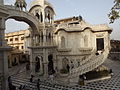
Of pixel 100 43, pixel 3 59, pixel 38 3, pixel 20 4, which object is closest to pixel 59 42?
pixel 38 3

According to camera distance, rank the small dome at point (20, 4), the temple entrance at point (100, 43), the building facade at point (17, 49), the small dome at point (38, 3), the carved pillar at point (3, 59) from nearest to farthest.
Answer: the carved pillar at point (3, 59), the small dome at point (20, 4), the small dome at point (38, 3), the temple entrance at point (100, 43), the building facade at point (17, 49)

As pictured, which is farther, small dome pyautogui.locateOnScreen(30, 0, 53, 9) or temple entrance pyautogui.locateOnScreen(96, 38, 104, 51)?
temple entrance pyautogui.locateOnScreen(96, 38, 104, 51)

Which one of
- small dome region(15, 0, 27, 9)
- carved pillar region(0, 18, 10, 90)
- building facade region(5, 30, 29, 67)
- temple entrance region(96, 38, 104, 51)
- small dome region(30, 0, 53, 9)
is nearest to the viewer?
carved pillar region(0, 18, 10, 90)

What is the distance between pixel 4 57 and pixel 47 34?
11230 millimetres

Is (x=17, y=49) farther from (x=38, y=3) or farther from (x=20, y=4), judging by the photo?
(x=20, y=4)

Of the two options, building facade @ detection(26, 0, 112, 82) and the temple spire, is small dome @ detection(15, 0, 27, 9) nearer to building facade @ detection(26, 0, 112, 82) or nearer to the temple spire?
the temple spire

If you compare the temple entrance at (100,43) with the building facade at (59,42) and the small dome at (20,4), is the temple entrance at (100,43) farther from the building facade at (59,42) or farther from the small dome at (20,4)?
the small dome at (20,4)

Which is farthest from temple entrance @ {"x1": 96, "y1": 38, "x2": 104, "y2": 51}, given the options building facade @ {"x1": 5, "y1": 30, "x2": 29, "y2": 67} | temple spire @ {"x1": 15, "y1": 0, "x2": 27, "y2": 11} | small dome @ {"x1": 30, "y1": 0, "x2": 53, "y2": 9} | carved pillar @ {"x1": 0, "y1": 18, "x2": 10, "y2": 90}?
carved pillar @ {"x1": 0, "y1": 18, "x2": 10, "y2": 90}

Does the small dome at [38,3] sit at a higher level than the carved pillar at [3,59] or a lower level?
higher

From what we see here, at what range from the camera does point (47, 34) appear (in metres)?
22.9

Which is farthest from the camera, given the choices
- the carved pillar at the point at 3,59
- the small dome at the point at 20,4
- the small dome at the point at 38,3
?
the small dome at the point at 38,3

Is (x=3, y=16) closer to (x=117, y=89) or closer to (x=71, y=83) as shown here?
(x=71, y=83)

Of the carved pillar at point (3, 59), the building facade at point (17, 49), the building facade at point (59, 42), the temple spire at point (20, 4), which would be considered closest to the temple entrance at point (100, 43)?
the building facade at point (59, 42)

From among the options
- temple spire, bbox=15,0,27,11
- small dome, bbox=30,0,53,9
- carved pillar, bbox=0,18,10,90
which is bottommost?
carved pillar, bbox=0,18,10,90
